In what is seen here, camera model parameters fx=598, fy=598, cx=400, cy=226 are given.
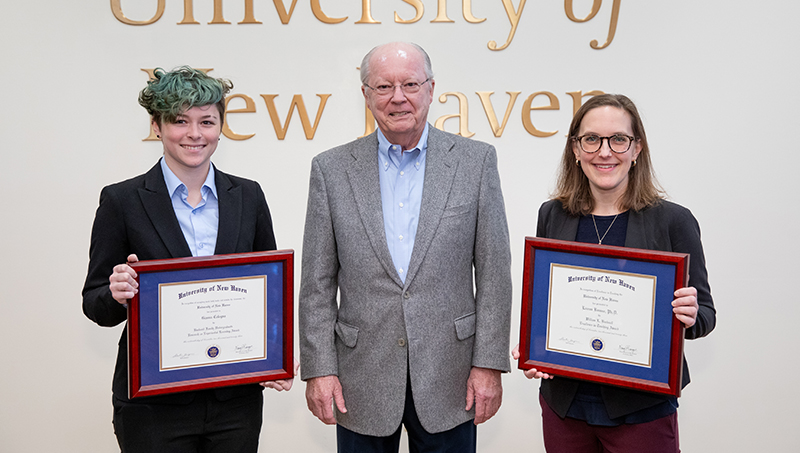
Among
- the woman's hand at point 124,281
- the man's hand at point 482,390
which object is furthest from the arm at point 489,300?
the woman's hand at point 124,281

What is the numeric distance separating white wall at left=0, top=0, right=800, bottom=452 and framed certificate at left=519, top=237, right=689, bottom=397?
1.56m

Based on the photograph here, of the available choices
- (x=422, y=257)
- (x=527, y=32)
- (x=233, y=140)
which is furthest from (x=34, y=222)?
(x=527, y=32)

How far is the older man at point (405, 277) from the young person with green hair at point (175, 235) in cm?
23

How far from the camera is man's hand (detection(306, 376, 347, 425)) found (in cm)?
178

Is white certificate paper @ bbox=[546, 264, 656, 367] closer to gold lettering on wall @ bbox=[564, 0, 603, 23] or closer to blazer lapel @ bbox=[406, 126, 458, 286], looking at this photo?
blazer lapel @ bbox=[406, 126, 458, 286]

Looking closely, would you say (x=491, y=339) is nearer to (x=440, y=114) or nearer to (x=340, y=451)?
(x=340, y=451)

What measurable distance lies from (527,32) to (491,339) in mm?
1947

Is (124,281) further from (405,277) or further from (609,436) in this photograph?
(609,436)

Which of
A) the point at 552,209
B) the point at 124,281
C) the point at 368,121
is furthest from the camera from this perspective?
the point at 368,121

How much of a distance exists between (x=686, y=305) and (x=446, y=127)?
184cm

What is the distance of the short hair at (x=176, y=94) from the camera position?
1658mm

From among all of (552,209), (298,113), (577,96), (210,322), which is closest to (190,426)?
(210,322)

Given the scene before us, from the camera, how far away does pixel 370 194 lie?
178 centimetres

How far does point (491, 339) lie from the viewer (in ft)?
5.76
